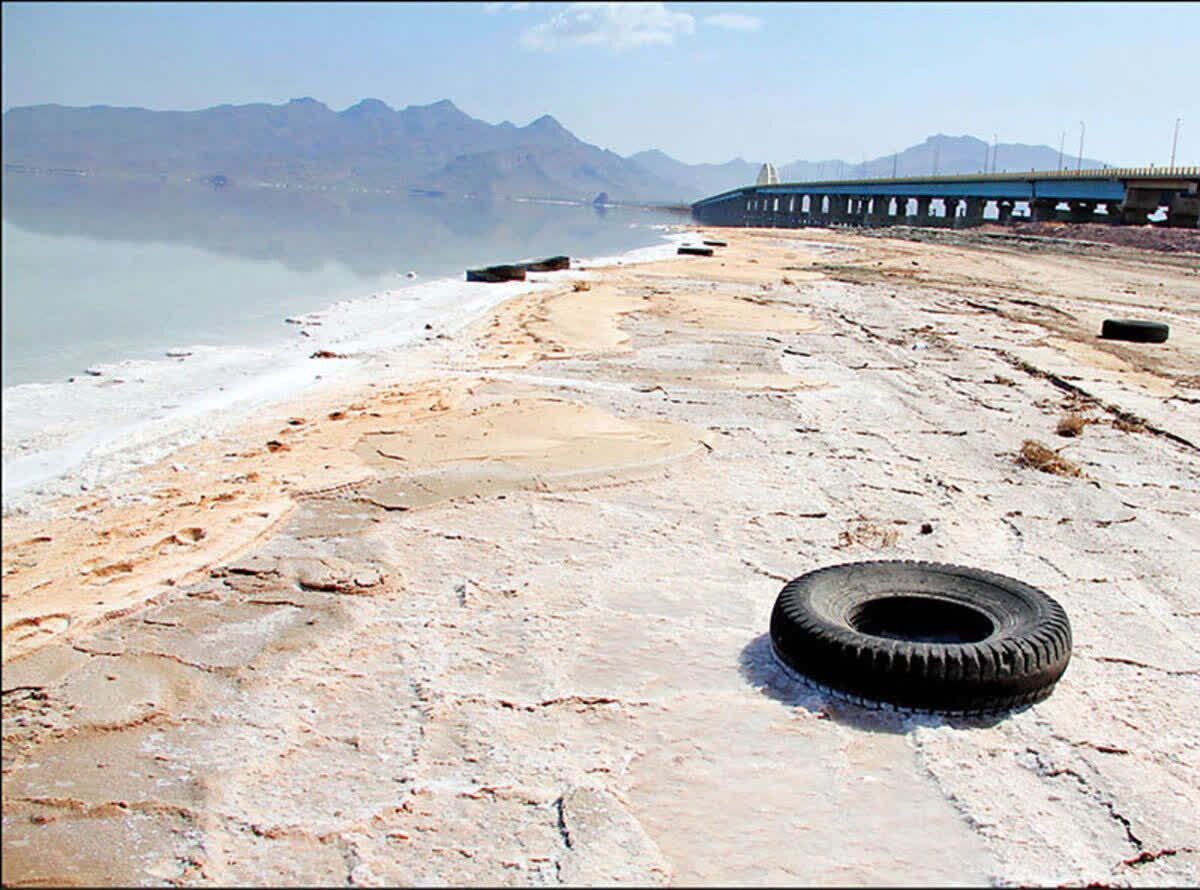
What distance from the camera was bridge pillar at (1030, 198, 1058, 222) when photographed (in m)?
67.9

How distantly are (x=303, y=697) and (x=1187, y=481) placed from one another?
6481 millimetres

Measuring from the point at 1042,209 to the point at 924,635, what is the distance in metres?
71.4

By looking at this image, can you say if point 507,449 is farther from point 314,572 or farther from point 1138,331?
point 1138,331

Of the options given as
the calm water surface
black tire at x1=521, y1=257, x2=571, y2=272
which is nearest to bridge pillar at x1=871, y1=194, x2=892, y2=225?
the calm water surface

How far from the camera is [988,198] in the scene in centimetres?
7631

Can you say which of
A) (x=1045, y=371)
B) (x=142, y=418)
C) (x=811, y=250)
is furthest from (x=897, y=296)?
(x=811, y=250)

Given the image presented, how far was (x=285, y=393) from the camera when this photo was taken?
372 inches

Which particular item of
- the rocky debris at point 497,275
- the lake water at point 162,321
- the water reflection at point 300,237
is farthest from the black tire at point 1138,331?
the water reflection at point 300,237

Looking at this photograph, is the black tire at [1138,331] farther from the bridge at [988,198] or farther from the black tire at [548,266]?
the bridge at [988,198]

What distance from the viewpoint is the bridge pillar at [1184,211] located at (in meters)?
51.6

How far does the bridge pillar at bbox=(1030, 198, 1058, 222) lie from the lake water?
166 feet

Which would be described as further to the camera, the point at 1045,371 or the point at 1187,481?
the point at 1045,371

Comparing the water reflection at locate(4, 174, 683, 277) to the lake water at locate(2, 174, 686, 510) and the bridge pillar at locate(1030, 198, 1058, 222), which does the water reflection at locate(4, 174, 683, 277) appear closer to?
the lake water at locate(2, 174, 686, 510)

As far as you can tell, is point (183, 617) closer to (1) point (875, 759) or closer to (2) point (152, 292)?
(1) point (875, 759)
